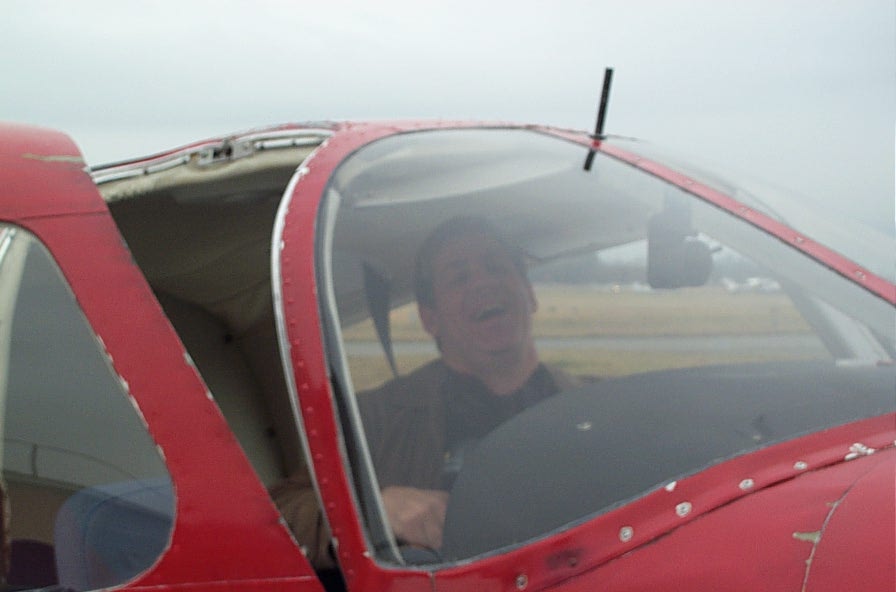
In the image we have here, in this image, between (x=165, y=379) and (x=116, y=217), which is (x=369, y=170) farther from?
(x=116, y=217)

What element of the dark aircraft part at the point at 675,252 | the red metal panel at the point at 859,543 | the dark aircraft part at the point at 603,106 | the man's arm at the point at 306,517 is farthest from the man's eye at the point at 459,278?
the red metal panel at the point at 859,543

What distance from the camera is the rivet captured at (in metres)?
1.60

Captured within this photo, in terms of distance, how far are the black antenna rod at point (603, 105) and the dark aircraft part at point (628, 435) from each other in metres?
0.88

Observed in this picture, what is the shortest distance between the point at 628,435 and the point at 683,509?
0.22m

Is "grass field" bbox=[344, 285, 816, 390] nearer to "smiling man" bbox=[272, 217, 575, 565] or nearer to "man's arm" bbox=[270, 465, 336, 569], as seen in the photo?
"smiling man" bbox=[272, 217, 575, 565]

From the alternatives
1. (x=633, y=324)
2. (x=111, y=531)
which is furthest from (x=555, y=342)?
(x=111, y=531)

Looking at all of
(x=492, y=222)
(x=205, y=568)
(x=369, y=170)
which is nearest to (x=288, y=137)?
(x=369, y=170)

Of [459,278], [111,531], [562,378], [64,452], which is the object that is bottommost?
[111,531]

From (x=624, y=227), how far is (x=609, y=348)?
31 centimetres

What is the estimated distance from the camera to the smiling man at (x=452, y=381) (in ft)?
6.00

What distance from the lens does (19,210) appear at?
2.05 m

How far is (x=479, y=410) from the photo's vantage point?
1.86m

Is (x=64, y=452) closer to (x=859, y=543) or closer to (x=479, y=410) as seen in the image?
(x=479, y=410)

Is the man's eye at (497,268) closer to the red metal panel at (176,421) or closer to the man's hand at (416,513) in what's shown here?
the man's hand at (416,513)
